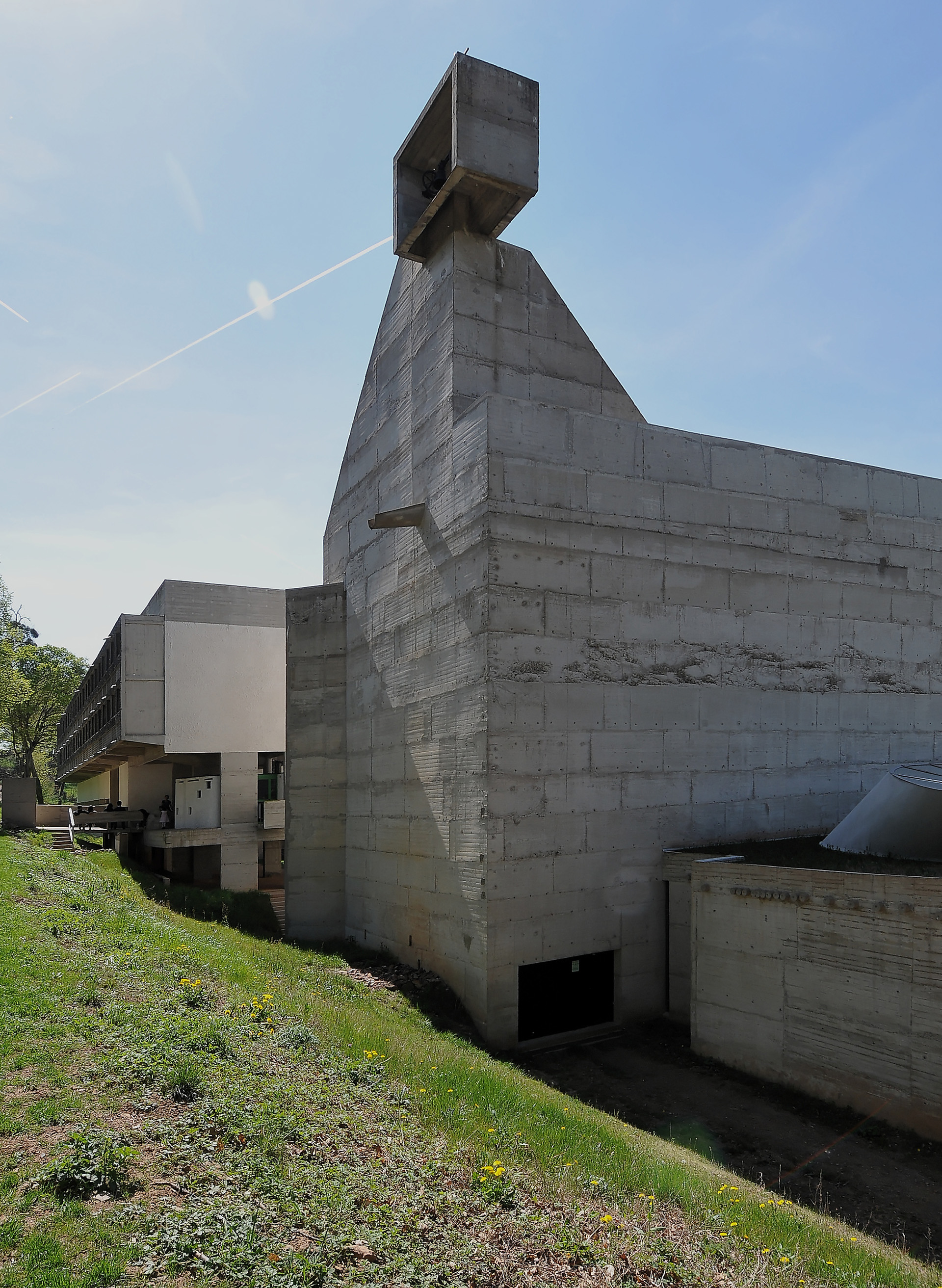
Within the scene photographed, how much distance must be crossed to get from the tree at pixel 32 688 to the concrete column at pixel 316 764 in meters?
29.2

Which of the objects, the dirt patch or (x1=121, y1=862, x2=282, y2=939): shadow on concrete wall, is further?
(x1=121, y1=862, x2=282, y2=939): shadow on concrete wall

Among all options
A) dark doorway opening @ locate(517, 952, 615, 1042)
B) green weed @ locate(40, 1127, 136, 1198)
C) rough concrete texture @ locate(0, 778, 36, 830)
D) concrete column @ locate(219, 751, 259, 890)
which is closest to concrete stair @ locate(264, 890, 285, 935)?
concrete column @ locate(219, 751, 259, 890)

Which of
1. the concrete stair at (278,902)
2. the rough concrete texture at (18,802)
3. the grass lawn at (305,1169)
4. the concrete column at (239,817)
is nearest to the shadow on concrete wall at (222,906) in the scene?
the concrete stair at (278,902)

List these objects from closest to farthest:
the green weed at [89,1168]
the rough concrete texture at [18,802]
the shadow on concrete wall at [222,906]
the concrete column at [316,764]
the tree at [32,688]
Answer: the green weed at [89,1168] → the concrete column at [316,764] → the shadow on concrete wall at [222,906] → the rough concrete texture at [18,802] → the tree at [32,688]

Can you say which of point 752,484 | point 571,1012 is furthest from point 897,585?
point 571,1012

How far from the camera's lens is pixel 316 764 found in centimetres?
2480

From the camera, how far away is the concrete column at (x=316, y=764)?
79.3ft

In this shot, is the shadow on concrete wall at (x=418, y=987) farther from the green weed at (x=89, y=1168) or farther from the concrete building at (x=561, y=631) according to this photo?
the green weed at (x=89, y=1168)

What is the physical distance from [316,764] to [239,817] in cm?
906

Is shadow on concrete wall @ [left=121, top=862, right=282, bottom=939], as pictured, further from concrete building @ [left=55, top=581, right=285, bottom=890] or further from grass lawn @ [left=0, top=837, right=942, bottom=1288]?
grass lawn @ [left=0, top=837, right=942, bottom=1288]

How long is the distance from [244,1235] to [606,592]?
13864 millimetres

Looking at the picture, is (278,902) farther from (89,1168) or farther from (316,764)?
(89,1168)

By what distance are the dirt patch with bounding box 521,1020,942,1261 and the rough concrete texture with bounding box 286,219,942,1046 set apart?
1754mm

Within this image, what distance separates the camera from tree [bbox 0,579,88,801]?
51500 mm
